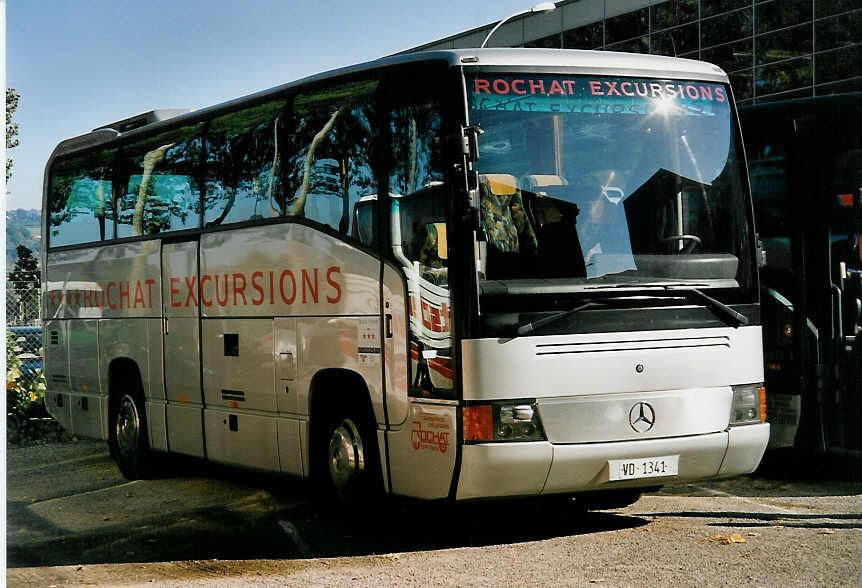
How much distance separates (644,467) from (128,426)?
22.1 feet

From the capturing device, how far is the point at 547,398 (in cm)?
850

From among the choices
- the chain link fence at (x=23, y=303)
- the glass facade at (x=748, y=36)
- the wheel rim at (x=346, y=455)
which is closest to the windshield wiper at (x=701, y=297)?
the wheel rim at (x=346, y=455)

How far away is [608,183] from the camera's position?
8.80m

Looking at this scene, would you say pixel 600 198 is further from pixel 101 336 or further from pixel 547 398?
pixel 101 336

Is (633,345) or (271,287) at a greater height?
(271,287)

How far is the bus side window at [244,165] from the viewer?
1098 cm

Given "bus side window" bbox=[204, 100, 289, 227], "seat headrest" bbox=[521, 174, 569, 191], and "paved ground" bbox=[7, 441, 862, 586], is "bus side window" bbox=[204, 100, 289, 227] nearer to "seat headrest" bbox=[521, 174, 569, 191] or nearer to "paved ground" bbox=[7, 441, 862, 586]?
"paved ground" bbox=[7, 441, 862, 586]

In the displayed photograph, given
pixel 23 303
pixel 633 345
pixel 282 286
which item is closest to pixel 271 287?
pixel 282 286

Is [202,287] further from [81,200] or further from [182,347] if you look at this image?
[81,200]

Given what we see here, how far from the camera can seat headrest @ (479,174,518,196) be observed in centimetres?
855

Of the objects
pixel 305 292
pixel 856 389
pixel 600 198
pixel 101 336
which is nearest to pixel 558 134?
pixel 600 198

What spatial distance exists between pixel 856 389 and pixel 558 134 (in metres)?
4.42

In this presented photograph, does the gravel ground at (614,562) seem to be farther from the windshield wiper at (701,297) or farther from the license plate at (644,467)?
the windshield wiper at (701,297)

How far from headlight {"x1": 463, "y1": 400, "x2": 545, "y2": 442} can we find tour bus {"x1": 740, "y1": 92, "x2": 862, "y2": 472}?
4.05 meters
